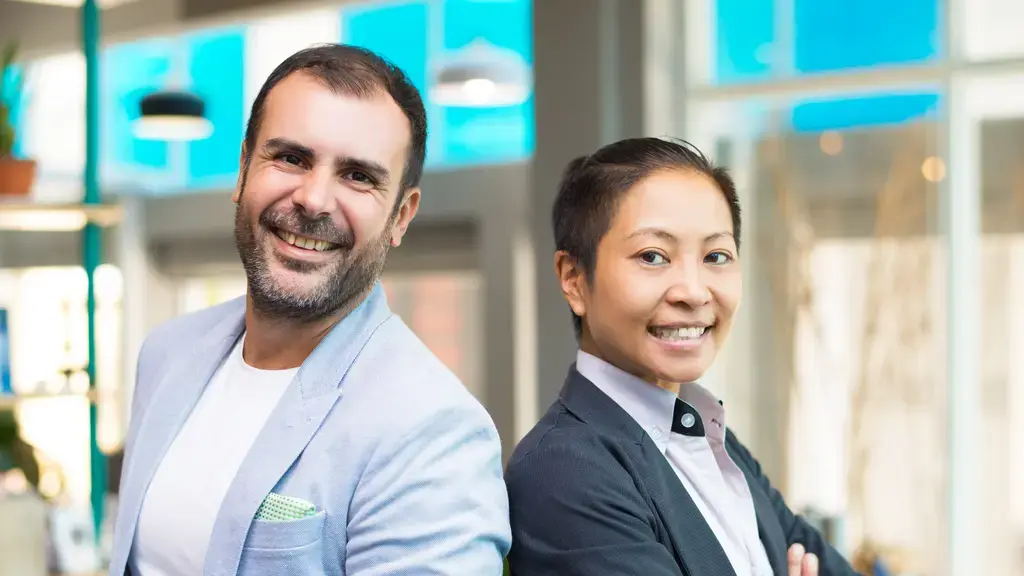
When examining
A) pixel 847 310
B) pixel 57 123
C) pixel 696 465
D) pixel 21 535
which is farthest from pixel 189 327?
pixel 57 123

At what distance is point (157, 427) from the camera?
5.33 ft

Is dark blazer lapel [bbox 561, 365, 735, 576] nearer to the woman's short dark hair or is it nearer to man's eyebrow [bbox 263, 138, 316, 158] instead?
the woman's short dark hair

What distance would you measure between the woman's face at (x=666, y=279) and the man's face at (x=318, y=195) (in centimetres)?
29

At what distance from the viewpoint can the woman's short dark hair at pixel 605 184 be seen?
1.59 metres

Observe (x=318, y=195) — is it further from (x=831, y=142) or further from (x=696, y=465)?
(x=831, y=142)

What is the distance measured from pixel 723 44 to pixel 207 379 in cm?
384

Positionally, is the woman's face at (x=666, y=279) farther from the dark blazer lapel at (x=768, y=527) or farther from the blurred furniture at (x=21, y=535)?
the blurred furniture at (x=21, y=535)

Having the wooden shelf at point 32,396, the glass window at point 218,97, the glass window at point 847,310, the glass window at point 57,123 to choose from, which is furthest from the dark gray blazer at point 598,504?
the glass window at point 57,123

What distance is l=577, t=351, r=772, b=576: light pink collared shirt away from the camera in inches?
61.7

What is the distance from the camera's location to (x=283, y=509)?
140 centimetres

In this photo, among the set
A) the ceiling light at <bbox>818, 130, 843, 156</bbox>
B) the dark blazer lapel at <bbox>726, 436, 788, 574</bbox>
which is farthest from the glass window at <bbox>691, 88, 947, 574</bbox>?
the dark blazer lapel at <bbox>726, 436, 788, 574</bbox>

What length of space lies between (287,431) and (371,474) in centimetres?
13

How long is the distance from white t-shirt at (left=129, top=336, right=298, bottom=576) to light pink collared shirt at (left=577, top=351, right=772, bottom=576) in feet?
1.36

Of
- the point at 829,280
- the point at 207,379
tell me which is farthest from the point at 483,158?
the point at 207,379
